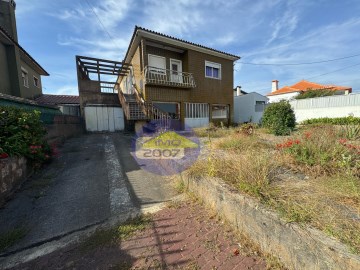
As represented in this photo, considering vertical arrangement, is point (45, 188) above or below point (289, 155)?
below

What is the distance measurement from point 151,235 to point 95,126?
39.5 ft

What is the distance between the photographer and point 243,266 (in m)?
1.81

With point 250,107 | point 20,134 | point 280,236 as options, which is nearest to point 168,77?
point 20,134

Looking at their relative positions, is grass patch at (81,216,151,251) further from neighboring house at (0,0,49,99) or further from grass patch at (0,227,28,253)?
neighboring house at (0,0,49,99)

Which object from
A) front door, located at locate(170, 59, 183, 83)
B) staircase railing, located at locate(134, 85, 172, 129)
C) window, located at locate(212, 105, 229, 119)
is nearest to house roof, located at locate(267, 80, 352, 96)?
window, located at locate(212, 105, 229, 119)

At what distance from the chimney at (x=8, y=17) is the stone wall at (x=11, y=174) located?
13.7m

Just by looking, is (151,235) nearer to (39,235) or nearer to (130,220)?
(130,220)

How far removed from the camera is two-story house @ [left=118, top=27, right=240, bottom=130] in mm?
10898

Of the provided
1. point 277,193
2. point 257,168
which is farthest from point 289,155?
point 277,193

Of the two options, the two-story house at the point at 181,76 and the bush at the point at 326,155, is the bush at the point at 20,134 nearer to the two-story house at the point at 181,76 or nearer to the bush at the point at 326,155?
the bush at the point at 326,155

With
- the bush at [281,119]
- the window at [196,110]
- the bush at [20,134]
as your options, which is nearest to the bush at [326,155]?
the bush at [281,119]

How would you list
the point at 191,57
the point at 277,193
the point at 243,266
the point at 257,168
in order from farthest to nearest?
1. the point at 191,57
2. the point at 257,168
3. the point at 277,193
4. the point at 243,266

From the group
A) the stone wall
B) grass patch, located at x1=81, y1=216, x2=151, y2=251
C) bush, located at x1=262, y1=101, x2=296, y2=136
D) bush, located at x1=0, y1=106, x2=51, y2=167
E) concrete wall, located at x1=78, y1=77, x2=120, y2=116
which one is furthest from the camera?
concrete wall, located at x1=78, y1=77, x2=120, y2=116

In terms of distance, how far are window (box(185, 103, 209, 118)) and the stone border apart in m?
10.3
